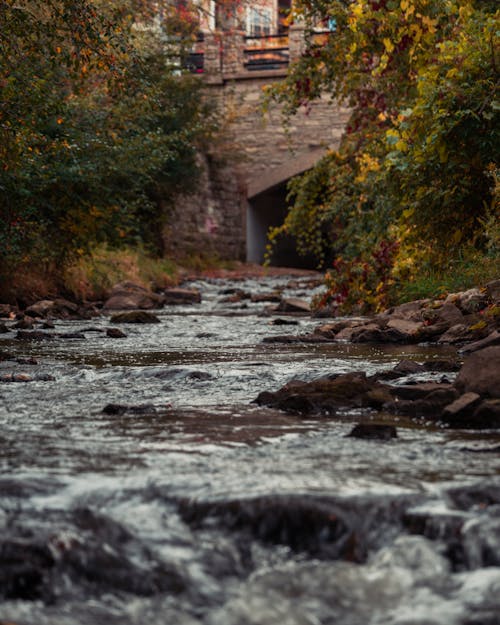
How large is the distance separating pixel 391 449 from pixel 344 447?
0.54 feet

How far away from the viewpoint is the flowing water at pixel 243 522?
2.28 metres

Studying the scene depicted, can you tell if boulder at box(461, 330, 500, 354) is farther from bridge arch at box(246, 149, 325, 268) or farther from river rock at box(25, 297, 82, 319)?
bridge arch at box(246, 149, 325, 268)

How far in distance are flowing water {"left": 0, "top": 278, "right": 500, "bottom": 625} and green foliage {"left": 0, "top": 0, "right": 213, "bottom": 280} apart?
4165 millimetres

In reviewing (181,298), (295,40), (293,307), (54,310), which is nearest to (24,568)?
(54,310)

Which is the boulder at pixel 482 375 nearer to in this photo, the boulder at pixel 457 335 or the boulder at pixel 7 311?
the boulder at pixel 457 335

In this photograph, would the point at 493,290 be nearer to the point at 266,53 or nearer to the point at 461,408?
the point at 461,408

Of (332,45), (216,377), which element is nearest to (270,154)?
(332,45)

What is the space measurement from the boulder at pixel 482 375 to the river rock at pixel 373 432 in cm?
70

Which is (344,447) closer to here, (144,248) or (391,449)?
(391,449)

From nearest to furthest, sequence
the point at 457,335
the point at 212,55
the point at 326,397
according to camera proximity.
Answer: the point at 326,397 → the point at 457,335 → the point at 212,55

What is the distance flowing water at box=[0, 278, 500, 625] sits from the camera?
2.28 m

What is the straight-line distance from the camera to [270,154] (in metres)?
24.9

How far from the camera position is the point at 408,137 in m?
8.45

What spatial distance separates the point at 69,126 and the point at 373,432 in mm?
9519
